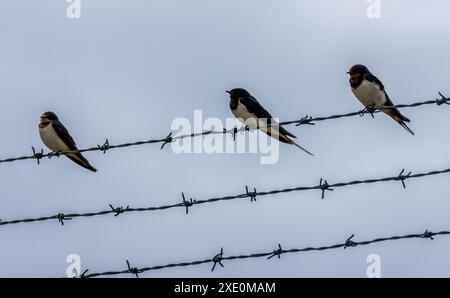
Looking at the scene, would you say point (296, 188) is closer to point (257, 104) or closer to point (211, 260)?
point (211, 260)

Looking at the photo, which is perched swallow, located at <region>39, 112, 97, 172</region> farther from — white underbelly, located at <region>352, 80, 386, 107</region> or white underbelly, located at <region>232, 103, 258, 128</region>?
white underbelly, located at <region>352, 80, 386, 107</region>

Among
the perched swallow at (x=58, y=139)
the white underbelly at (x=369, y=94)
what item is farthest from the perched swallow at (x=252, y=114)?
the perched swallow at (x=58, y=139)

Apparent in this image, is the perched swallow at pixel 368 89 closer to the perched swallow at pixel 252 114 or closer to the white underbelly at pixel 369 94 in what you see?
the white underbelly at pixel 369 94

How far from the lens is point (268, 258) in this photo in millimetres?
7445

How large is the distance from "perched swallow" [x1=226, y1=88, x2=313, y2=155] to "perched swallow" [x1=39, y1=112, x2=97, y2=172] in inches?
60.3

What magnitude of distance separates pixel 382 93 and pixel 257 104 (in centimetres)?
117

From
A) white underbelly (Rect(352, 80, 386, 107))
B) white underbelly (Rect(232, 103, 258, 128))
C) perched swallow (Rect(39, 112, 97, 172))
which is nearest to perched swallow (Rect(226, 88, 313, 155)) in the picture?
white underbelly (Rect(232, 103, 258, 128))

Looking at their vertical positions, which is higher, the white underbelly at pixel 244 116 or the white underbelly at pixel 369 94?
the white underbelly at pixel 369 94

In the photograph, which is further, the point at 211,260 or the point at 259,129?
the point at 259,129

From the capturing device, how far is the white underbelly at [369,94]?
37.1ft

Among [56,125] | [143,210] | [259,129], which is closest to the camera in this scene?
[143,210]

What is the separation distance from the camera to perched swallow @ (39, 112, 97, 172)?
1182 cm

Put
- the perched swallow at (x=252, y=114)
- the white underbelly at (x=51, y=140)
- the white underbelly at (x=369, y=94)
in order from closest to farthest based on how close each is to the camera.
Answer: the perched swallow at (x=252, y=114) < the white underbelly at (x=369, y=94) < the white underbelly at (x=51, y=140)
